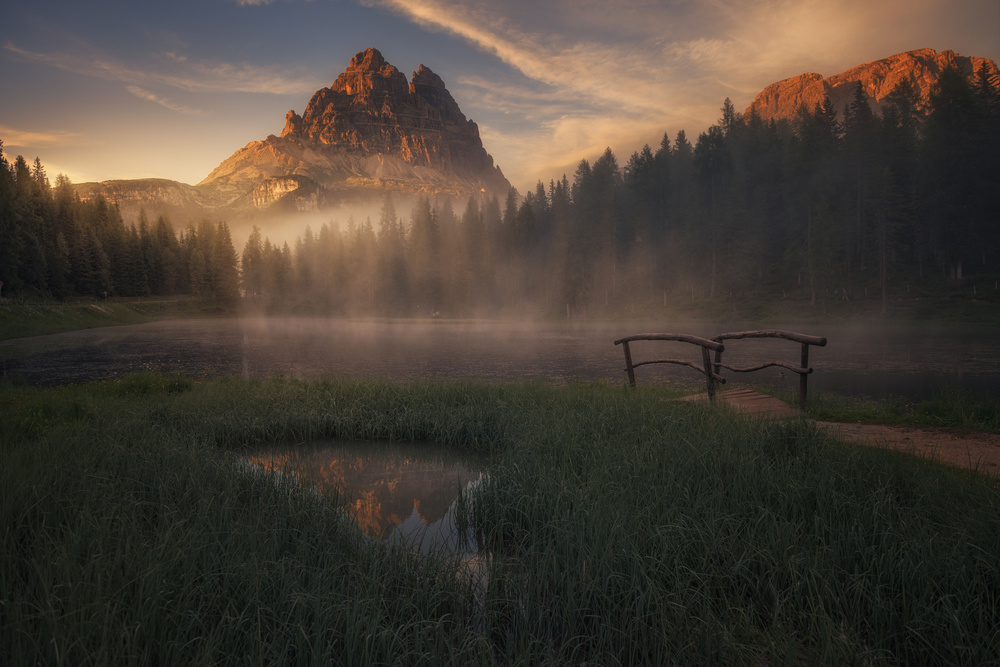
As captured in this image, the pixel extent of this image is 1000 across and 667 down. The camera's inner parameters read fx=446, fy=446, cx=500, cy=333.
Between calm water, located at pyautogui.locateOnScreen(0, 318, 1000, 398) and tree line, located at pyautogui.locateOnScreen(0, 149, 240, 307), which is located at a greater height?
tree line, located at pyautogui.locateOnScreen(0, 149, 240, 307)

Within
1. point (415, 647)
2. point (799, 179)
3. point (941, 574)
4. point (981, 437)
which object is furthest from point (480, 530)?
point (799, 179)

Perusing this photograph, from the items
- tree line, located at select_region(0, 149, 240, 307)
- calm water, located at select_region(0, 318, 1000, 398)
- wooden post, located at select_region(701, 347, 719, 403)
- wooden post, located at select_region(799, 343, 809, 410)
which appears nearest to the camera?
wooden post, located at select_region(799, 343, 809, 410)

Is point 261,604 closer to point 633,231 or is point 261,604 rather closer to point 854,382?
point 854,382

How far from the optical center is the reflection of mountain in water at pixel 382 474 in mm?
6148

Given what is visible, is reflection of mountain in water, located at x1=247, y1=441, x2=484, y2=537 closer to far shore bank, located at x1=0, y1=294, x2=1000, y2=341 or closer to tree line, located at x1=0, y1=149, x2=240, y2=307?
far shore bank, located at x1=0, y1=294, x2=1000, y2=341

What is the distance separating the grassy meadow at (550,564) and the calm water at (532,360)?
1191 centimetres

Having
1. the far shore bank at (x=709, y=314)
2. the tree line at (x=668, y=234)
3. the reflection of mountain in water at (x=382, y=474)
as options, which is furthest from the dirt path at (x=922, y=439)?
the tree line at (x=668, y=234)

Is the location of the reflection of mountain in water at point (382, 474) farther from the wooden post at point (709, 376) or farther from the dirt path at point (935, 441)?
the dirt path at point (935, 441)

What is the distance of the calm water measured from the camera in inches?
687

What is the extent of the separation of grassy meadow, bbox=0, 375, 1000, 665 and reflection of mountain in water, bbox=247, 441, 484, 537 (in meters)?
0.66

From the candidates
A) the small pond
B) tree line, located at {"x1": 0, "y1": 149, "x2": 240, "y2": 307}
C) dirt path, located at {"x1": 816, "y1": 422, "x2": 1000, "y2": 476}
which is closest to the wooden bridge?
dirt path, located at {"x1": 816, "y1": 422, "x2": 1000, "y2": 476}

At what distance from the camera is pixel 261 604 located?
9.90 ft

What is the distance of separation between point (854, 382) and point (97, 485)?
21.0m

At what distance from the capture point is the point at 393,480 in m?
7.64
